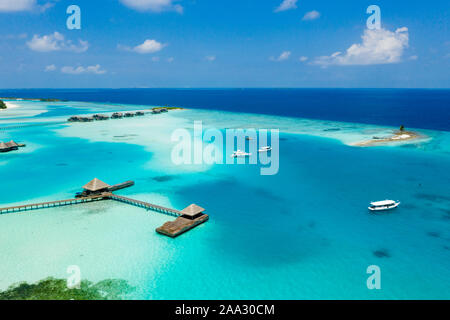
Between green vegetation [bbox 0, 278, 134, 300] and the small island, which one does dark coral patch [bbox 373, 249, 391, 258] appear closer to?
green vegetation [bbox 0, 278, 134, 300]

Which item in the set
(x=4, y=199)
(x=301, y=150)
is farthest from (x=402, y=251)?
(x=4, y=199)

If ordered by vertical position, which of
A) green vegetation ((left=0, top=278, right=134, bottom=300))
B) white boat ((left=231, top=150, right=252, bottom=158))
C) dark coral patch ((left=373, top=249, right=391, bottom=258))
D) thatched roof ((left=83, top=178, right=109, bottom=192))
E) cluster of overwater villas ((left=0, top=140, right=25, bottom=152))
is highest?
cluster of overwater villas ((left=0, top=140, right=25, bottom=152))

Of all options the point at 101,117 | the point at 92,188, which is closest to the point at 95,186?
the point at 92,188

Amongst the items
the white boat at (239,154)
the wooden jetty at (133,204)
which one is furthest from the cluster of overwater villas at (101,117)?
the wooden jetty at (133,204)

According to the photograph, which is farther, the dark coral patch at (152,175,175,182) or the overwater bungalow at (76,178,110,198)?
the dark coral patch at (152,175,175,182)

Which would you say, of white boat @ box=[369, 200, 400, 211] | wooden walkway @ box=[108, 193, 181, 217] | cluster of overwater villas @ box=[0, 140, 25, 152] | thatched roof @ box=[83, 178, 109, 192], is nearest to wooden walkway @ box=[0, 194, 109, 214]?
thatched roof @ box=[83, 178, 109, 192]

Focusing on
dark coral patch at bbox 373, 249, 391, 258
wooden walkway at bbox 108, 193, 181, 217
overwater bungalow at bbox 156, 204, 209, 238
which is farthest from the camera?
wooden walkway at bbox 108, 193, 181, 217

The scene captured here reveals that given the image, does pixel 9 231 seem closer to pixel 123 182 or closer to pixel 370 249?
pixel 123 182
